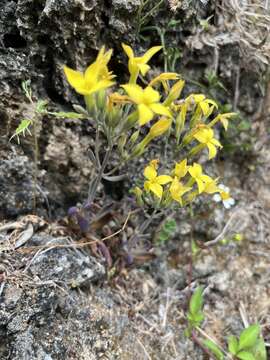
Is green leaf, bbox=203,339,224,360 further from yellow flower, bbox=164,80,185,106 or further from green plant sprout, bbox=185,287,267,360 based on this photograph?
yellow flower, bbox=164,80,185,106

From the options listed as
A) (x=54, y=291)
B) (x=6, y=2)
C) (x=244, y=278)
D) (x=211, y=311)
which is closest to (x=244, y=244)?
(x=244, y=278)

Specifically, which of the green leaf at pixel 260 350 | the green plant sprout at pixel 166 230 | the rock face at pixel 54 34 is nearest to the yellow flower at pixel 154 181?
the green plant sprout at pixel 166 230

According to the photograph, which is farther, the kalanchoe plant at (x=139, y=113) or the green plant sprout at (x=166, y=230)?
the green plant sprout at (x=166, y=230)

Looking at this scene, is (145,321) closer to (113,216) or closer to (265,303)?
(113,216)

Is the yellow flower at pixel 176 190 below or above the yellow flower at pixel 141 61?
below

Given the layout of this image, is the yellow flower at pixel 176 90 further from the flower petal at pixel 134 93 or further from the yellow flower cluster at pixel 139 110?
the flower petal at pixel 134 93

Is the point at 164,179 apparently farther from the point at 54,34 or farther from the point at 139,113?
the point at 54,34

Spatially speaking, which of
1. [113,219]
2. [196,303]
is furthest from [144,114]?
[196,303]
